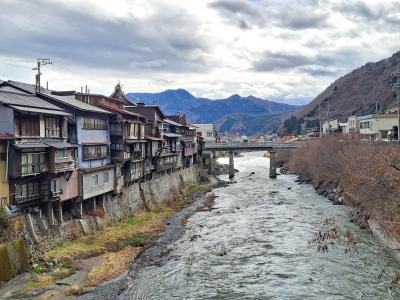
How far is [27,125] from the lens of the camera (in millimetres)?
25391

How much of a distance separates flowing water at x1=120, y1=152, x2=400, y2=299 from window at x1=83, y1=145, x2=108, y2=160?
9.41 metres

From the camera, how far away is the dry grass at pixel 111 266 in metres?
22.5

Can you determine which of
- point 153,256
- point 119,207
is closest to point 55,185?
point 153,256

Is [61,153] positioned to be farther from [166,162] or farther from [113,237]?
[166,162]

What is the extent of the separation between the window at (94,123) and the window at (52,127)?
12.2 feet

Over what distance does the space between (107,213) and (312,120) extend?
15543 cm

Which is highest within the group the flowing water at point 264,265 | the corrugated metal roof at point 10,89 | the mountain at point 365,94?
the mountain at point 365,94

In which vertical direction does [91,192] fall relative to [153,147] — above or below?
below

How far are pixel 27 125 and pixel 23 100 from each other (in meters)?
2.14

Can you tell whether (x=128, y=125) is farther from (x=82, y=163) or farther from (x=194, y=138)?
(x=194, y=138)

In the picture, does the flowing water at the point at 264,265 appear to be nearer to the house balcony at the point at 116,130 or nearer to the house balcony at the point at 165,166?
the house balcony at the point at 165,166

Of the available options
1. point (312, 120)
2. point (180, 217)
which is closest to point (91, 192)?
point (180, 217)

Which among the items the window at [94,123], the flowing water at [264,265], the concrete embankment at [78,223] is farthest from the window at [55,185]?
the flowing water at [264,265]

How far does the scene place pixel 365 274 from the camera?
74.8ft
